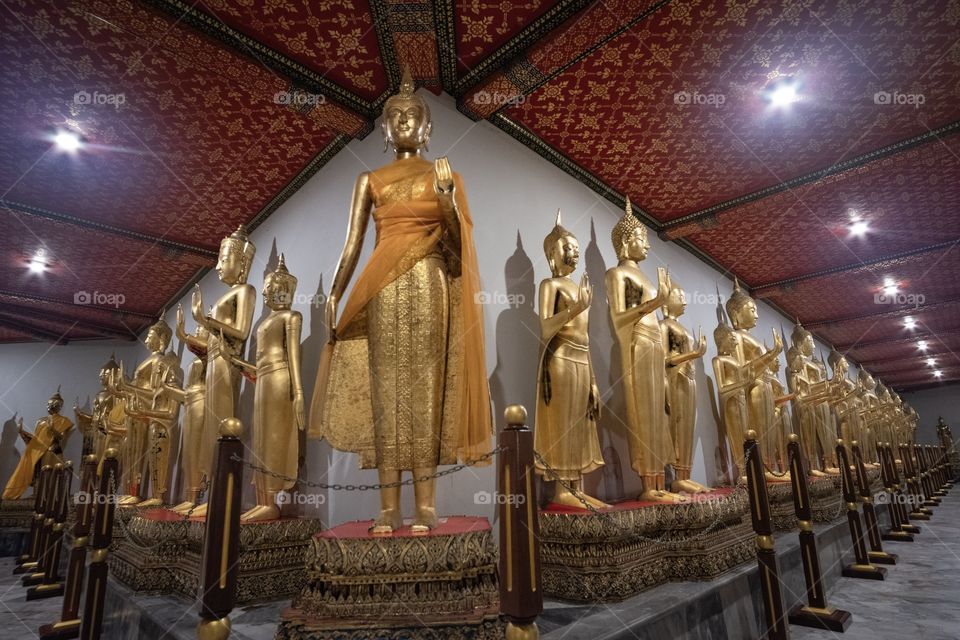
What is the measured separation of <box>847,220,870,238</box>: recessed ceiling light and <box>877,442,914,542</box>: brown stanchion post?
2.63 m

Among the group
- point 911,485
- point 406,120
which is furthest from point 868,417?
point 406,120

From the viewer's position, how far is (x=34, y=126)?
13.4 ft

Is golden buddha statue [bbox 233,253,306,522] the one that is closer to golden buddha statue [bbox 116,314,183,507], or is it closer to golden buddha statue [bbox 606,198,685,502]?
golden buddha statue [bbox 116,314,183,507]

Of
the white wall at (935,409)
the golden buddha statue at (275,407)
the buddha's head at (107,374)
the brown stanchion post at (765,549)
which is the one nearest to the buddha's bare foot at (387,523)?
the golden buddha statue at (275,407)

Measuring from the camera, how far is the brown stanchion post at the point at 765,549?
2605 mm

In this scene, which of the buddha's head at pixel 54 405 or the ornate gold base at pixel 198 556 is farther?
the buddha's head at pixel 54 405

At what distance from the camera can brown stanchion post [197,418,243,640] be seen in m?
1.64

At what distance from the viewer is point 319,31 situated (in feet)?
10.7

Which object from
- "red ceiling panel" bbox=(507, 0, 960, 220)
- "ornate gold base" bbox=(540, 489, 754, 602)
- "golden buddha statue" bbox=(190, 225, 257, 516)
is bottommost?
"ornate gold base" bbox=(540, 489, 754, 602)

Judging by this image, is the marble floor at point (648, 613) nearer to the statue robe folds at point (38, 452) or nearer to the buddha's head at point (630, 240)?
the buddha's head at point (630, 240)

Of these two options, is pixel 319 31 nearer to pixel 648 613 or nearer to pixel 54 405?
pixel 648 613

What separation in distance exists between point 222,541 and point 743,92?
435 centimetres

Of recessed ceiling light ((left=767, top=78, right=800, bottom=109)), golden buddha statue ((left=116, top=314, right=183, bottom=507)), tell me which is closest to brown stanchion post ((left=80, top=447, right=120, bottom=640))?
golden buddha statue ((left=116, top=314, right=183, bottom=507))

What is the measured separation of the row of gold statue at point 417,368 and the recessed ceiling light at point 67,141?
1.55m
